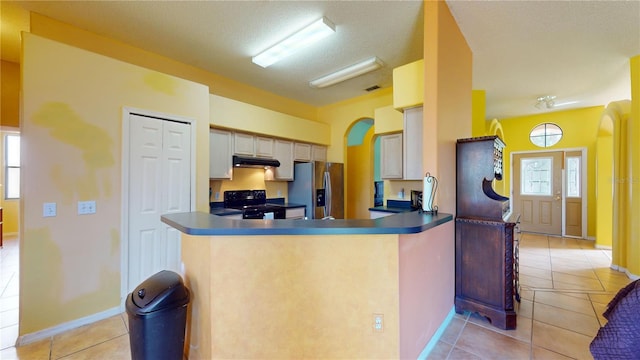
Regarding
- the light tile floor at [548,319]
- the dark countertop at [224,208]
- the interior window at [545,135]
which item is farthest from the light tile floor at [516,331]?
the interior window at [545,135]

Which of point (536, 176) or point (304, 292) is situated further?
point (536, 176)

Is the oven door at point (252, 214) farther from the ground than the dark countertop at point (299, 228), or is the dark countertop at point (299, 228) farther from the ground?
the dark countertop at point (299, 228)

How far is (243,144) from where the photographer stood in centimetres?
414

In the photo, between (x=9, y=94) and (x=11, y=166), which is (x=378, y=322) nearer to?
(x=9, y=94)

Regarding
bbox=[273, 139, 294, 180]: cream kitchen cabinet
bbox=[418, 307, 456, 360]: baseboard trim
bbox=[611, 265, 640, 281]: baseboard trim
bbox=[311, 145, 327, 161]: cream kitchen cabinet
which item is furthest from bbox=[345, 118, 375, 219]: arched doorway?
bbox=[611, 265, 640, 281]: baseboard trim

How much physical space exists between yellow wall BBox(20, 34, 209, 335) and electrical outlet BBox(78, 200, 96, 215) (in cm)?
5

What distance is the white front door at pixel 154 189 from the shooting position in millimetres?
2717

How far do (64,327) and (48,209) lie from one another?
1.06 metres

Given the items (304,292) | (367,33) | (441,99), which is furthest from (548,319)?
(367,33)

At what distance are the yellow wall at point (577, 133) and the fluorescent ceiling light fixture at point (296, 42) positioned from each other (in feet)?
20.3

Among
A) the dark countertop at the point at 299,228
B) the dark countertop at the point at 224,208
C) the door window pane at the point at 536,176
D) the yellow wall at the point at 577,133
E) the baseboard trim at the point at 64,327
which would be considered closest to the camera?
the dark countertop at the point at 299,228

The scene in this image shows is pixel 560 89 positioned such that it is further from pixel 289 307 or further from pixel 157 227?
pixel 157 227

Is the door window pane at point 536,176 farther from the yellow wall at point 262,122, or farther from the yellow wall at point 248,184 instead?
the yellow wall at point 248,184

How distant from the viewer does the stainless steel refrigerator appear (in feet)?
15.4
